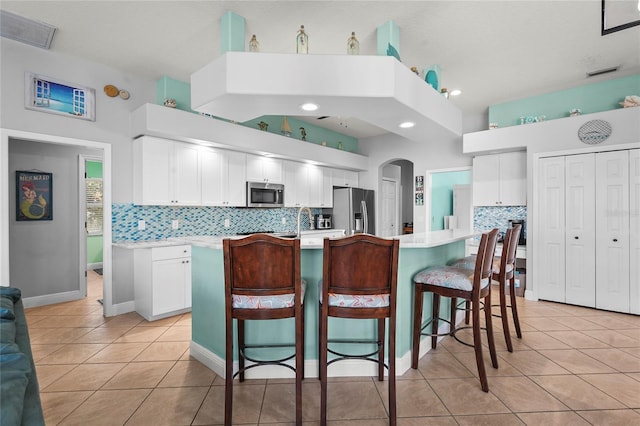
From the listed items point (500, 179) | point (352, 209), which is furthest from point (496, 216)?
point (352, 209)

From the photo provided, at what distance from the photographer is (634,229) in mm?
3607

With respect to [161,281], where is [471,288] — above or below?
above

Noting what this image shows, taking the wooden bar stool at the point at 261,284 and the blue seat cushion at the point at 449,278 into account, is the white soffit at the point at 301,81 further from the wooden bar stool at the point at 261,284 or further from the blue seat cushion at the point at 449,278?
the blue seat cushion at the point at 449,278

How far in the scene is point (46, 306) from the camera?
13.1 feet

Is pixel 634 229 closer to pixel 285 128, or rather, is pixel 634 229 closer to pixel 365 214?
pixel 365 214

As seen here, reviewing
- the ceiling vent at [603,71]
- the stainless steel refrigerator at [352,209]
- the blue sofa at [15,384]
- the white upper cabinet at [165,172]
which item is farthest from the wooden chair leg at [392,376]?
the ceiling vent at [603,71]

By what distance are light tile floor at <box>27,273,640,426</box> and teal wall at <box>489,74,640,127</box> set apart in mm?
2806

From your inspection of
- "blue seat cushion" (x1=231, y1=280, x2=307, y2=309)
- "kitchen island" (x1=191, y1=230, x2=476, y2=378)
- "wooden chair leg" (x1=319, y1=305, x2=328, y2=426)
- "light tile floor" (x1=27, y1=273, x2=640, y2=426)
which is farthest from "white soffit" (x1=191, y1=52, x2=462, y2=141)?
"light tile floor" (x1=27, y1=273, x2=640, y2=426)

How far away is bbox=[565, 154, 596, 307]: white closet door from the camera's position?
3869 mm

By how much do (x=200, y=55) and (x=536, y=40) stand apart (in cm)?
337

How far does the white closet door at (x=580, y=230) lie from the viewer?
3.87 meters

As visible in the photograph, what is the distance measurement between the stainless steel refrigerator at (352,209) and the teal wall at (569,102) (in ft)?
8.10

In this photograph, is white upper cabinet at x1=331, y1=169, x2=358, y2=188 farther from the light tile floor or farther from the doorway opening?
the light tile floor

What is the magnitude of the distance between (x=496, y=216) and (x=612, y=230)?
4.62 ft
